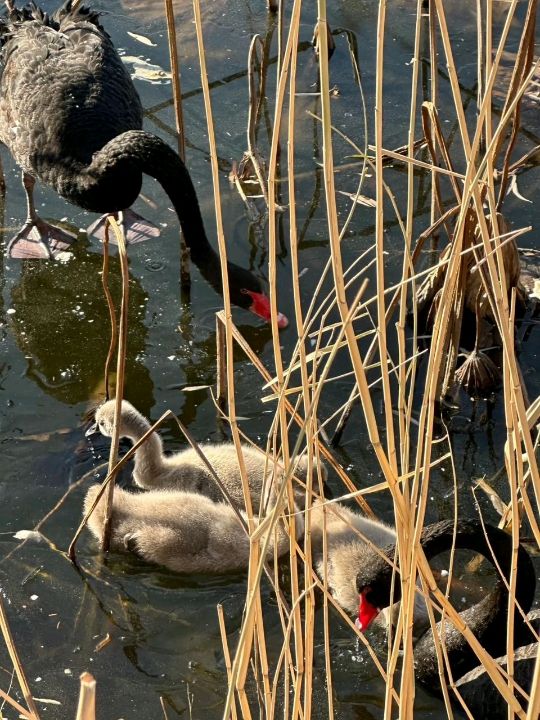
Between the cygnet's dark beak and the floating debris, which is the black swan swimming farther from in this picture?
the floating debris

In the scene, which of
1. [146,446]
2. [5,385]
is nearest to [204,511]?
[146,446]

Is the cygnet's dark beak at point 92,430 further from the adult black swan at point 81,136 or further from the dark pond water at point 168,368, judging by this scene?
the adult black swan at point 81,136

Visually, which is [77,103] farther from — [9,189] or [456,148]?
[456,148]

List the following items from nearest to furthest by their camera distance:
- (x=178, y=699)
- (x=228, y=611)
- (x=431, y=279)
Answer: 1. (x=178, y=699)
2. (x=228, y=611)
3. (x=431, y=279)

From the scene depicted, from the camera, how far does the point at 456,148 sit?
5906 mm

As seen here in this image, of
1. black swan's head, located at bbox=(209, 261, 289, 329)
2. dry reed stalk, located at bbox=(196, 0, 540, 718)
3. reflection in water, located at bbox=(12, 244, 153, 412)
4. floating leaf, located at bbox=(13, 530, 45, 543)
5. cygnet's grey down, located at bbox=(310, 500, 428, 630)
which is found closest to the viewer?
dry reed stalk, located at bbox=(196, 0, 540, 718)

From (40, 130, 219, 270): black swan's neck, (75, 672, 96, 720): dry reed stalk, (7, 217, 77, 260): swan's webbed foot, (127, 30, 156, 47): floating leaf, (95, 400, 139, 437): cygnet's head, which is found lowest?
(95, 400, 139, 437): cygnet's head

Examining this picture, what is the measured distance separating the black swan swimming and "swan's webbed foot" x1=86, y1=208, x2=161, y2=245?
2.54m

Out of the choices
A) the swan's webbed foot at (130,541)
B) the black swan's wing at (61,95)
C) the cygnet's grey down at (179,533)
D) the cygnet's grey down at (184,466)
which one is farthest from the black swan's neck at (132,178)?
the swan's webbed foot at (130,541)

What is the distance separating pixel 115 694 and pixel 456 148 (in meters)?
3.99

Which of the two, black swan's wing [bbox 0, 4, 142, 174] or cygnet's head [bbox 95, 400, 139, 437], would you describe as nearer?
cygnet's head [bbox 95, 400, 139, 437]

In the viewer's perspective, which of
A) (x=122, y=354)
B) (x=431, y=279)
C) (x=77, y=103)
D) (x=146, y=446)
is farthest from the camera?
(x=77, y=103)

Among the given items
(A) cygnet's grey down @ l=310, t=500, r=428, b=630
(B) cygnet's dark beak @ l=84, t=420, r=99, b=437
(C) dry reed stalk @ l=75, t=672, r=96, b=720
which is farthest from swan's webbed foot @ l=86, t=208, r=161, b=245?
(C) dry reed stalk @ l=75, t=672, r=96, b=720

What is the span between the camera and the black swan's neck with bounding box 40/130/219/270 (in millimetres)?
4723
